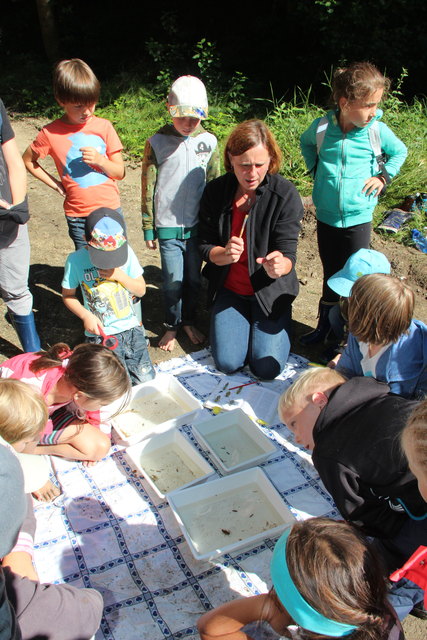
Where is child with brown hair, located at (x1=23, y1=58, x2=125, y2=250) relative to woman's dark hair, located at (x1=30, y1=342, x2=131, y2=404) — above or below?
above

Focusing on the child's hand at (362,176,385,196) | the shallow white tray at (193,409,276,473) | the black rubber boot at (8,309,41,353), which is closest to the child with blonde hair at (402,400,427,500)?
the shallow white tray at (193,409,276,473)

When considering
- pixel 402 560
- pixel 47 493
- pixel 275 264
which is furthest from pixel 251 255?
pixel 402 560

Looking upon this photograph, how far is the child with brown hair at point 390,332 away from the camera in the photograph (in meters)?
2.34

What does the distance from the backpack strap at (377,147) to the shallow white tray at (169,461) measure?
2.05m

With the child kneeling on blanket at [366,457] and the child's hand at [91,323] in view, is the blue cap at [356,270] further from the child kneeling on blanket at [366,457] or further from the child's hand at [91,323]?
the child's hand at [91,323]

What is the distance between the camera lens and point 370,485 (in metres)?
1.90

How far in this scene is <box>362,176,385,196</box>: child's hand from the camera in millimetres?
3205

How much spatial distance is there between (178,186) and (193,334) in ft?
3.34

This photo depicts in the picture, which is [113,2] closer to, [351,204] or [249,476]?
[351,204]

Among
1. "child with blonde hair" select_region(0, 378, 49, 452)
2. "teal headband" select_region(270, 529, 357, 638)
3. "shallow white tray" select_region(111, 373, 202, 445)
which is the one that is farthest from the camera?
"shallow white tray" select_region(111, 373, 202, 445)

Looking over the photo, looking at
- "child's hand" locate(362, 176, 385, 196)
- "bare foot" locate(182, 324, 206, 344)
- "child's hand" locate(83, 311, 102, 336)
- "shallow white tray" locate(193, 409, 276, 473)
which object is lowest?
"shallow white tray" locate(193, 409, 276, 473)

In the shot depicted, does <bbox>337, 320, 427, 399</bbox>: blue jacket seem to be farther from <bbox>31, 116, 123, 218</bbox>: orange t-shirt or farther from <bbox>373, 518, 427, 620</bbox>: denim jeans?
<bbox>31, 116, 123, 218</bbox>: orange t-shirt

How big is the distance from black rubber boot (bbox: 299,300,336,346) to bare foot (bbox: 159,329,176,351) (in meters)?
0.90

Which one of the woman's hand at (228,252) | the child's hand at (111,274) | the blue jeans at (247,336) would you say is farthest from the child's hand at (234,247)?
the child's hand at (111,274)
